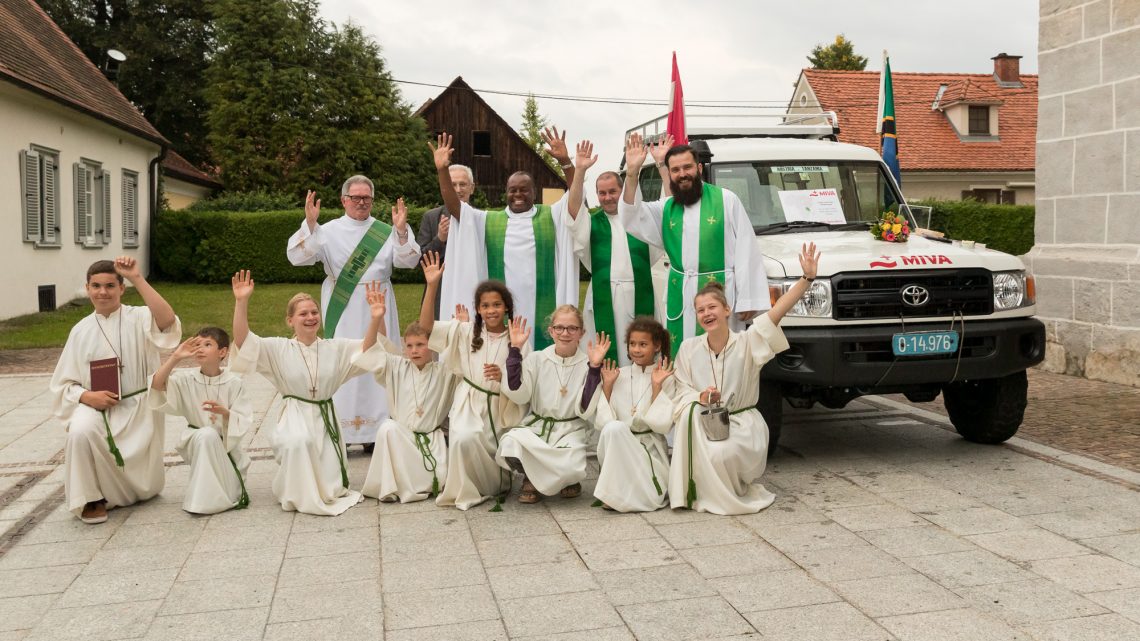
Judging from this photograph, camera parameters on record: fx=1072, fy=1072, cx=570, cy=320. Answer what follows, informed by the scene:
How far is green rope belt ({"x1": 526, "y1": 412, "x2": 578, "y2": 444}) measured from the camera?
610 cm

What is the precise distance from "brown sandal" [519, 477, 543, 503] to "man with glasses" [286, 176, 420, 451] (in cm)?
183

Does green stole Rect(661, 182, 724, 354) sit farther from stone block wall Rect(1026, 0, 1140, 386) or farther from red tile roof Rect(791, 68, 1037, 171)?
red tile roof Rect(791, 68, 1037, 171)

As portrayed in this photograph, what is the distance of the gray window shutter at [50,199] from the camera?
19312mm

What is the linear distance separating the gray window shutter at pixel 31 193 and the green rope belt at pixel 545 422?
1514cm

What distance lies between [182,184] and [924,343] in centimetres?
3011

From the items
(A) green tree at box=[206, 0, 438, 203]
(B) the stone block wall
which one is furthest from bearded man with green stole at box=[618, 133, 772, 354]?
(A) green tree at box=[206, 0, 438, 203]

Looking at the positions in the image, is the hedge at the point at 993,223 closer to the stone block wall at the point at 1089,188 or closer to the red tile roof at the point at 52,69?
the stone block wall at the point at 1089,188

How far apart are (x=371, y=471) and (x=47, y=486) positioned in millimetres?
2208

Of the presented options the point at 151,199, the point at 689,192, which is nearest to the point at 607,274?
the point at 689,192

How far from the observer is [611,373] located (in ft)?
19.8

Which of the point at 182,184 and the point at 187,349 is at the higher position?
the point at 182,184

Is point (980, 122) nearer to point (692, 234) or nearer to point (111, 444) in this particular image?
point (692, 234)

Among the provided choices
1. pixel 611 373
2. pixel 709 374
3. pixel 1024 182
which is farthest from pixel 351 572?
pixel 1024 182

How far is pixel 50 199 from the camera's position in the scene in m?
19.7
